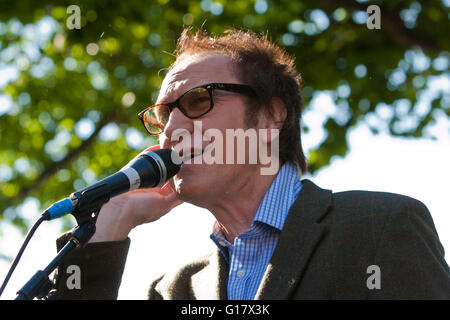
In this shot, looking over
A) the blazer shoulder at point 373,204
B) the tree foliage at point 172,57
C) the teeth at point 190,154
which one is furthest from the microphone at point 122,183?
the tree foliage at point 172,57

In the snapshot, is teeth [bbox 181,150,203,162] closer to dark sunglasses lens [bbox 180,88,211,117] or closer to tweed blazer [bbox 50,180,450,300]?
dark sunglasses lens [bbox 180,88,211,117]

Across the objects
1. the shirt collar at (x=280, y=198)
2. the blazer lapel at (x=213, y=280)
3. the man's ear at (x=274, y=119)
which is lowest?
the blazer lapel at (x=213, y=280)

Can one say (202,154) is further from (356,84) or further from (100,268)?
(356,84)

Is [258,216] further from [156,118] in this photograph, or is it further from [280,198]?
[156,118]

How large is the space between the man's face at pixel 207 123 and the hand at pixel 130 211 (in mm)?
337

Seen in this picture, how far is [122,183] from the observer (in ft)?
7.66

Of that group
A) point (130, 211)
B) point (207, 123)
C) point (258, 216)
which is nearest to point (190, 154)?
point (207, 123)

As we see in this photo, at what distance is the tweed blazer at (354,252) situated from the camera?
2.25 metres

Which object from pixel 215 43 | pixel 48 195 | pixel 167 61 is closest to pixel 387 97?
pixel 167 61

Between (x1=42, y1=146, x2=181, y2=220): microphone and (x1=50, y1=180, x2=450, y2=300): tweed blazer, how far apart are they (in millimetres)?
336

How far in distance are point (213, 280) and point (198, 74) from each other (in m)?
1.08

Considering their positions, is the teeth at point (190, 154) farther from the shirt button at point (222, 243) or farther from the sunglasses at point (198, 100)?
the shirt button at point (222, 243)
